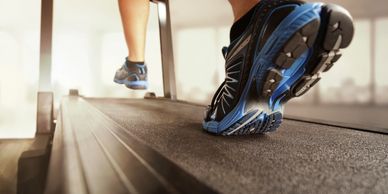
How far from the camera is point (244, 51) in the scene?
752mm

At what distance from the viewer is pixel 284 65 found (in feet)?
2.11

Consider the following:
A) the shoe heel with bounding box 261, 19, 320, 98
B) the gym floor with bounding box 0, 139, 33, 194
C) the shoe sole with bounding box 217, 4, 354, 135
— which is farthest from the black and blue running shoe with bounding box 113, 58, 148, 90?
the shoe heel with bounding box 261, 19, 320, 98

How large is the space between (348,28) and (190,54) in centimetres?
367

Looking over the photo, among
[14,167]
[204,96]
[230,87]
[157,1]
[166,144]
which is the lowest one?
[14,167]

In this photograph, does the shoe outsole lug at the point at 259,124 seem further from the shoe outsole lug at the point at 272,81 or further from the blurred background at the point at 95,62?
the blurred background at the point at 95,62

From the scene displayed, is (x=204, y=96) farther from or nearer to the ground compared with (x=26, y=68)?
nearer to the ground

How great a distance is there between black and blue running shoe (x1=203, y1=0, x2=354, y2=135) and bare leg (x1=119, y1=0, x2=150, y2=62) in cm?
135

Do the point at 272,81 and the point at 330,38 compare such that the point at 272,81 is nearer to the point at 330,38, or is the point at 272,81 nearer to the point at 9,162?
the point at 330,38

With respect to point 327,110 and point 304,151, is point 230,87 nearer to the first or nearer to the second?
point 304,151

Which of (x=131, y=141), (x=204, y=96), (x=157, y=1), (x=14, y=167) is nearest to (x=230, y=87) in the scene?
(x=131, y=141)

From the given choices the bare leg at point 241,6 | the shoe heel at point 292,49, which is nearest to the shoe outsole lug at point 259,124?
the shoe heel at point 292,49

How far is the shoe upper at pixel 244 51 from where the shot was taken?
2.18 feet

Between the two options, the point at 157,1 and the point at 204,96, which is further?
the point at 204,96

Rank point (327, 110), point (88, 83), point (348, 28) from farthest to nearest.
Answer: point (88, 83), point (327, 110), point (348, 28)
